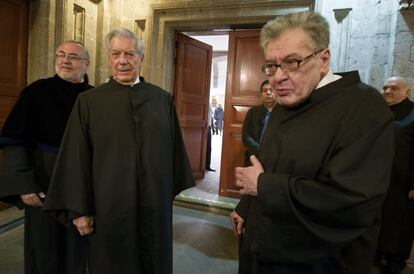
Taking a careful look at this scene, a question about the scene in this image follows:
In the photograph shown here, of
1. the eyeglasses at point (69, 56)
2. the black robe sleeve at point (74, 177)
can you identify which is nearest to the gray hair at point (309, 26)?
the black robe sleeve at point (74, 177)

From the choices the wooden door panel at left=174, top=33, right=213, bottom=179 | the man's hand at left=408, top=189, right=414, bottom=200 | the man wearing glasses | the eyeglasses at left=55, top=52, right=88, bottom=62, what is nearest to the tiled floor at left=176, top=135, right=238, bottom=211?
the wooden door panel at left=174, top=33, right=213, bottom=179

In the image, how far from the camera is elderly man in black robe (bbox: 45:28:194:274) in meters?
1.52

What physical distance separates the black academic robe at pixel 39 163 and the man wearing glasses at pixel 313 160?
128cm

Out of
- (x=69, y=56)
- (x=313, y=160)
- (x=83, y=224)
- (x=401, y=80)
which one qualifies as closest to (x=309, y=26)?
(x=313, y=160)

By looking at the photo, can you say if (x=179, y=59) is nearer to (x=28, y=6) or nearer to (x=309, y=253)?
(x=28, y=6)

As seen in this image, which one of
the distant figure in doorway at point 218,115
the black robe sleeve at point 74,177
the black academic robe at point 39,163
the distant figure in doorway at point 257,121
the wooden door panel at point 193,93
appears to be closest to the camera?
the black robe sleeve at point 74,177

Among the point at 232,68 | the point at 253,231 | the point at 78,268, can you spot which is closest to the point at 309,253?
the point at 253,231

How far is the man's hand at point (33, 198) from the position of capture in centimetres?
170

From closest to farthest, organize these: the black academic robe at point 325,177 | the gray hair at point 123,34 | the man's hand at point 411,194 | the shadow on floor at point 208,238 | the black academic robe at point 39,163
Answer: the black academic robe at point 325,177 → the gray hair at point 123,34 → the black academic robe at point 39,163 → the man's hand at point 411,194 → the shadow on floor at point 208,238

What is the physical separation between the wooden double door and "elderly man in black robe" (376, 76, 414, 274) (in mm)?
1697

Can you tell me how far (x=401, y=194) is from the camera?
2.53 m

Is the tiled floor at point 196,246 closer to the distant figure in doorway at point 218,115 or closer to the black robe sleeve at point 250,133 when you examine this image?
the black robe sleeve at point 250,133

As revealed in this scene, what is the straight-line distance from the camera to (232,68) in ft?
13.2

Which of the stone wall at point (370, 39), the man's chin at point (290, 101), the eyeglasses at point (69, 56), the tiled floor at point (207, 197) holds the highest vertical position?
the stone wall at point (370, 39)
